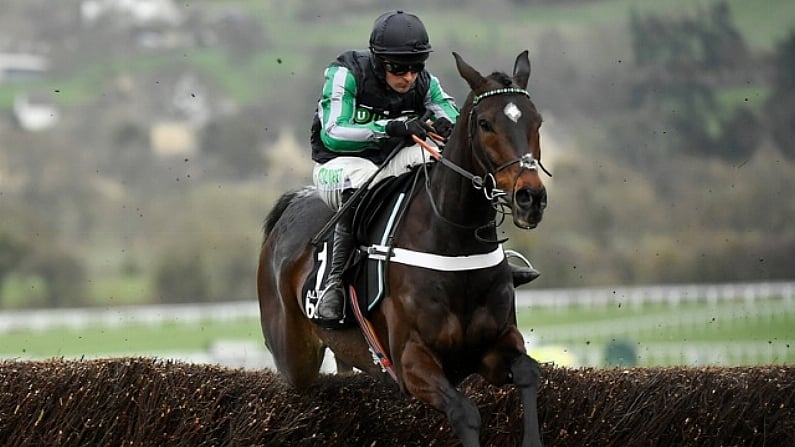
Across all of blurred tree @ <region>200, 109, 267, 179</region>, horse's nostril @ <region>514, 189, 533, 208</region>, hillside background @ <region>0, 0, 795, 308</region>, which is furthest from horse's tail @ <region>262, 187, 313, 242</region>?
blurred tree @ <region>200, 109, 267, 179</region>

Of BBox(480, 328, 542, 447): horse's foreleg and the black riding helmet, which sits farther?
the black riding helmet

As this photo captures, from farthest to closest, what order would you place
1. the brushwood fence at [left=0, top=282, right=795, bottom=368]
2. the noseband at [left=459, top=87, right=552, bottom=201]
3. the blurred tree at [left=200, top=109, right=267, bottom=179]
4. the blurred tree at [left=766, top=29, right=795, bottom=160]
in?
the blurred tree at [left=200, top=109, right=267, bottom=179] → the blurred tree at [left=766, top=29, right=795, bottom=160] → the brushwood fence at [left=0, top=282, right=795, bottom=368] → the noseband at [left=459, top=87, right=552, bottom=201]

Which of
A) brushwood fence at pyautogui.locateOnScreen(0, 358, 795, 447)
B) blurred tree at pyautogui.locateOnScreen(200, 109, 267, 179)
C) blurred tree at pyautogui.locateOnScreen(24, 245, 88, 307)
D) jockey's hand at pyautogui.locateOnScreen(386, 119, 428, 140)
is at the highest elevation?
jockey's hand at pyautogui.locateOnScreen(386, 119, 428, 140)

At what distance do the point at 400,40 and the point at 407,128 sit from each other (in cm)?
40

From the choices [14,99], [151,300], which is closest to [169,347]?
[151,300]

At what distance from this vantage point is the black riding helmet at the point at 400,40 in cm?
629

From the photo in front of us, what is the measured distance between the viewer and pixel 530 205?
5246 millimetres

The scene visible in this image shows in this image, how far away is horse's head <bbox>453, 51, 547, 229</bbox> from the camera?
5.28 metres

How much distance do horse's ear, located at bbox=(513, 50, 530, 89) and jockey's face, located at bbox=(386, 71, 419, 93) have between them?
0.72 meters

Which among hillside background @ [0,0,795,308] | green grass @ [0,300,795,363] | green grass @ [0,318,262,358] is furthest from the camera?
hillside background @ [0,0,795,308]

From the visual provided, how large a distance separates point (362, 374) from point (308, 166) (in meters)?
38.0

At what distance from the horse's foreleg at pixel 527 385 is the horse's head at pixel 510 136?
0.68 meters

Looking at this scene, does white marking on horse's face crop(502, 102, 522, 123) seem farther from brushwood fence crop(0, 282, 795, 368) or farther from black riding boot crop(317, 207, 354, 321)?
brushwood fence crop(0, 282, 795, 368)

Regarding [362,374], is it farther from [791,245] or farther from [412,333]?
[791,245]
